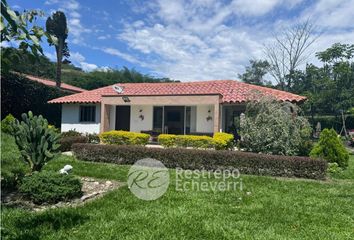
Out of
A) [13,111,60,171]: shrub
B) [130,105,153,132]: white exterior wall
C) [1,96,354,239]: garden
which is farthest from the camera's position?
[130,105,153,132]: white exterior wall

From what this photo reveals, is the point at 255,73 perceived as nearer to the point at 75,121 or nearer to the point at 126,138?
the point at 75,121

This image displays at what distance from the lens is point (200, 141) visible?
15055 millimetres

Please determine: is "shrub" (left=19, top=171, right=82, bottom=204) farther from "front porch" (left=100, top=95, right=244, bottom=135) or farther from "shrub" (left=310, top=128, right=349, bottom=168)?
"front porch" (left=100, top=95, right=244, bottom=135)

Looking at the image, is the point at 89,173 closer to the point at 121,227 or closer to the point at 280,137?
the point at 121,227

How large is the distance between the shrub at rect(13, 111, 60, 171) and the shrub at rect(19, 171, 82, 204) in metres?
0.91

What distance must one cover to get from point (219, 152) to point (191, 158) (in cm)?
104

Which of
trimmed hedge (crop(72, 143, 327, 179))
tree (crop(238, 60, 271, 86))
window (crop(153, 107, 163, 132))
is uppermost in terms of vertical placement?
tree (crop(238, 60, 271, 86))

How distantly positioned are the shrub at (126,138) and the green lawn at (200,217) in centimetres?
824

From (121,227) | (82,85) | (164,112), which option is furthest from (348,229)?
(82,85)

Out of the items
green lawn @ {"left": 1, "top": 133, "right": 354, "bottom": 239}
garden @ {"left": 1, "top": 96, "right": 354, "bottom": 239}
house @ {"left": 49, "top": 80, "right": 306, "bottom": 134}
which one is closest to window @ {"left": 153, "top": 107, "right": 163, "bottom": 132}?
house @ {"left": 49, "top": 80, "right": 306, "bottom": 134}

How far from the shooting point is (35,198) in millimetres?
6305

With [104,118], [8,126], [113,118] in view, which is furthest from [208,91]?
[8,126]

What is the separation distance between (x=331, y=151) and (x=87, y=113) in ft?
57.3

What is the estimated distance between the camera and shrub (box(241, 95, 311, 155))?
12.6m
